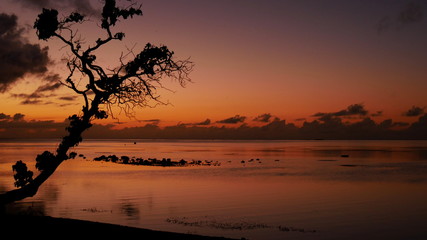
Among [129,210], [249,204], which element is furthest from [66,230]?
[249,204]

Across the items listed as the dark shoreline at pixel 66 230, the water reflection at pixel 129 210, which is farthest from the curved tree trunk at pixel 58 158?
the water reflection at pixel 129 210

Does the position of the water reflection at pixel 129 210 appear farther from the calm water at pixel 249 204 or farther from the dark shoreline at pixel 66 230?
the dark shoreline at pixel 66 230

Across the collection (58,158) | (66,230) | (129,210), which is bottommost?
(129,210)

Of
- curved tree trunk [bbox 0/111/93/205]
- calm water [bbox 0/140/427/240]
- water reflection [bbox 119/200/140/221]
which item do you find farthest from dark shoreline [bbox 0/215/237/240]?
water reflection [bbox 119/200/140/221]

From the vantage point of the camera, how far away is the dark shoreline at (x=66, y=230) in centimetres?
1542

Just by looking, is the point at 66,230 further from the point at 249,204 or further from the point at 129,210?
the point at 249,204

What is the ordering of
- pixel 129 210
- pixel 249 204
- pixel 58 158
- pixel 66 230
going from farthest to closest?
1. pixel 249 204
2. pixel 129 210
3. pixel 58 158
4. pixel 66 230

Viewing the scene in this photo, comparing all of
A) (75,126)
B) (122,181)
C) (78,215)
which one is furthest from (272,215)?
(122,181)

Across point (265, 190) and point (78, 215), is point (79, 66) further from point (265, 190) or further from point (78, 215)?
point (265, 190)

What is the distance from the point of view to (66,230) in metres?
16.1

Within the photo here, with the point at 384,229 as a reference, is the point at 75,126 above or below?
above

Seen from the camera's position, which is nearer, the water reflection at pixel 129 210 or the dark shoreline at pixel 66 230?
the dark shoreline at pixel 66 230

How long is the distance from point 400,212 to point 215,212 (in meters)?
13.1

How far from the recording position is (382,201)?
35.8 metres
